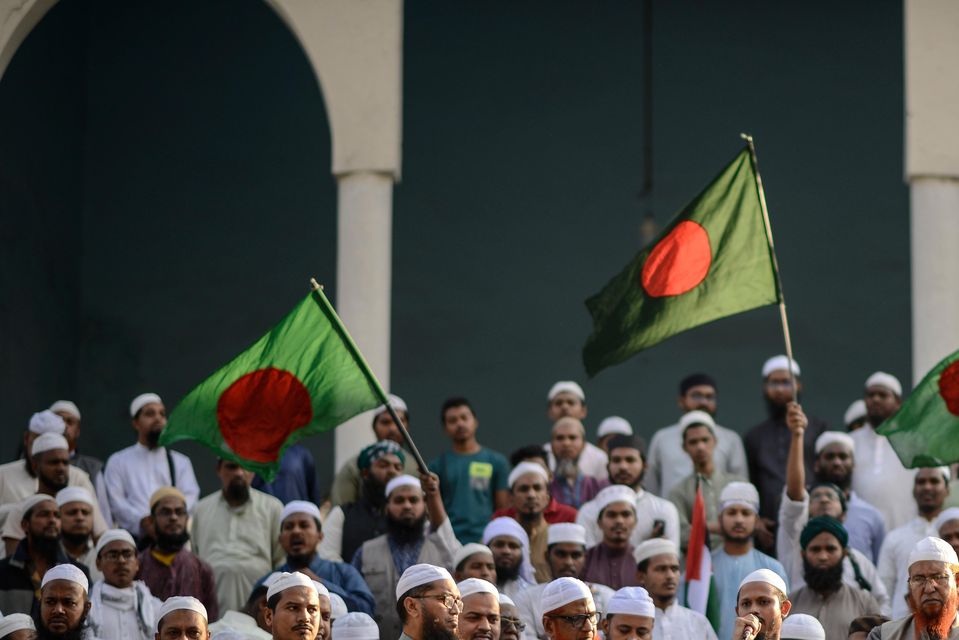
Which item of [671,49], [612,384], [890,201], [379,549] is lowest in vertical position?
[379,549]

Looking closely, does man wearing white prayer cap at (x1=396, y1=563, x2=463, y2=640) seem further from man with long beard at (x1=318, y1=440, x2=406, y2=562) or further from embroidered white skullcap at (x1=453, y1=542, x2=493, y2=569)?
man with long beard at (x1=318, y1=440, x2=406, y2=562)

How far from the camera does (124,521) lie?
13047 millimetres

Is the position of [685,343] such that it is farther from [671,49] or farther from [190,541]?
[190,541]

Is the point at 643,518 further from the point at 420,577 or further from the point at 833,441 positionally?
the point at 420,577

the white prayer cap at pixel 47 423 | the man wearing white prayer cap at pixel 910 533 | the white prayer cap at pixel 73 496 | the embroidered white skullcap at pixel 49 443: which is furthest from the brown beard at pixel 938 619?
the white prayer cap at pixel 47 423

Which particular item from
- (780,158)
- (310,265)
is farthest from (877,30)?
(310,265)

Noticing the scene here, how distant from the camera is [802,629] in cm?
1003

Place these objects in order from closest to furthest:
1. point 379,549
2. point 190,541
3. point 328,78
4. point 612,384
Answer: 1. point 379,549
2. point 190,541
3. point 328,78
4. point 612,384

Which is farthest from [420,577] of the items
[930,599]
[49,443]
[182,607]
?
[49,443]

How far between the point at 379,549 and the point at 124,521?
6.25 feet

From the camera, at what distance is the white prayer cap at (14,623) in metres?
10.5

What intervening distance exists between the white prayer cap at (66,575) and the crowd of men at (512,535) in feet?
0.05

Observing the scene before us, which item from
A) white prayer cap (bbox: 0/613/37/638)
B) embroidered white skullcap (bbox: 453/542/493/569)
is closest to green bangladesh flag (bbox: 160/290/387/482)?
embroidered white skullcap (bbox: 453/542/493/569)

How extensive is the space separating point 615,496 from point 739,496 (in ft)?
2.34
